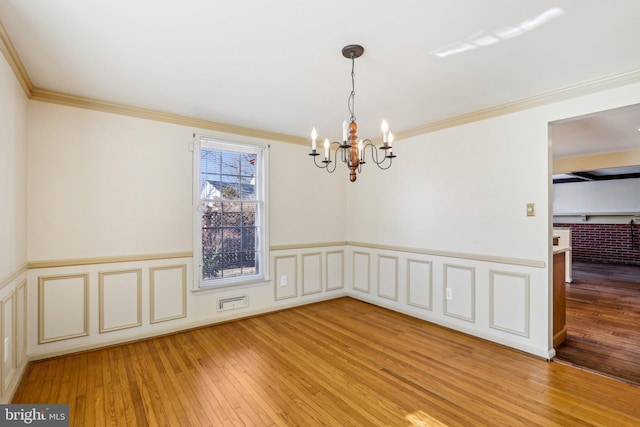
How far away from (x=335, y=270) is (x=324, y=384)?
251 centimetres

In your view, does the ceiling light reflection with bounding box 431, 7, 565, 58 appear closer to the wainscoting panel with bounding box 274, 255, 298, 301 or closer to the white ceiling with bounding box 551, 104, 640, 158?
the white ceiling with bounding box 551, 104, 640, 158

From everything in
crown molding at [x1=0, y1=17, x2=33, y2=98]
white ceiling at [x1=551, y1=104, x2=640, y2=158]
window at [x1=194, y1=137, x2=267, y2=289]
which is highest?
crown molding at [x1=0, y1=17, x2=33, y2=98]

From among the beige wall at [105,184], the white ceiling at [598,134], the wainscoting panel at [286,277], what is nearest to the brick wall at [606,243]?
the white ceiling at [598,134]

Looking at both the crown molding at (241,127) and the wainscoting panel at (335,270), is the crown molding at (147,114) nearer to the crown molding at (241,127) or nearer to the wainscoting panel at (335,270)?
the crown molding at (241,127)

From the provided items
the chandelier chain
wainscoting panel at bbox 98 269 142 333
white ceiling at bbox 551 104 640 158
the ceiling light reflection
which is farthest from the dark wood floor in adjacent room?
wainscoting panel at bbox 98 269 142 333

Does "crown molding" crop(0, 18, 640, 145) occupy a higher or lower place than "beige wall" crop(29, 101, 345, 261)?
higher

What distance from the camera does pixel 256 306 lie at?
4066 mm

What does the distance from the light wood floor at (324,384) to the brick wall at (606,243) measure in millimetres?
8048

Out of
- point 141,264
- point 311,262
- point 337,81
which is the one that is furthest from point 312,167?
point 141,264

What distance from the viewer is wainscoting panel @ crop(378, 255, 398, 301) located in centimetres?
425

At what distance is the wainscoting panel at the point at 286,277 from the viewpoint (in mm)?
4254

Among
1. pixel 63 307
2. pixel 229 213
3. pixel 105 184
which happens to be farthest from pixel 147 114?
pixel 63 307

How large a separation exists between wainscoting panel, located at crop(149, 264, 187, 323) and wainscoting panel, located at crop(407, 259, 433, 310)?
9.10 ft

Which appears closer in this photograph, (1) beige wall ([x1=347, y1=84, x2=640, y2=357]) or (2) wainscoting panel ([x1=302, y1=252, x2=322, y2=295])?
(1) beige wall ([x1=347, y1=84, x2=640, y2=357])
